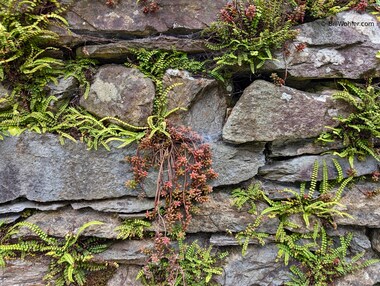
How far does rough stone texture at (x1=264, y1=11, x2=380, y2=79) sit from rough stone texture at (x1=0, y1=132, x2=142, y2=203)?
3.18 m

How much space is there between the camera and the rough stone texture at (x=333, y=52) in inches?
199

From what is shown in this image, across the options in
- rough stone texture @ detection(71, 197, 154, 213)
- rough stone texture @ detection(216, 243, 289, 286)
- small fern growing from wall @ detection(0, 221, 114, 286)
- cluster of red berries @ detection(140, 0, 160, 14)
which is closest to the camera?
small fern growing from wall @ detection(0, 221, 114, 286)

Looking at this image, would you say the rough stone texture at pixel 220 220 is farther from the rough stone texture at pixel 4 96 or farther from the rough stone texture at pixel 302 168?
the rough stone texture at pixel 4 96

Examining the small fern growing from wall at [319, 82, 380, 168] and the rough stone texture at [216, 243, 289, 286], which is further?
the rough stone texture at [216, 243, 289, 286]

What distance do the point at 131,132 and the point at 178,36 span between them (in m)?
1.89

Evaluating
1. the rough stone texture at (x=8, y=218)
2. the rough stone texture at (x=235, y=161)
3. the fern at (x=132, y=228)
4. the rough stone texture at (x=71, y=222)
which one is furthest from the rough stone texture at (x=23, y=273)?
the rough stone texture at (x=235, y=161)

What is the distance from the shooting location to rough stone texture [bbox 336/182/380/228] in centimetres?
516

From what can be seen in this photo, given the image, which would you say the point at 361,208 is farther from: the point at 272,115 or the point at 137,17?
the point at 137,17

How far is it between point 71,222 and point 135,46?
123 inches

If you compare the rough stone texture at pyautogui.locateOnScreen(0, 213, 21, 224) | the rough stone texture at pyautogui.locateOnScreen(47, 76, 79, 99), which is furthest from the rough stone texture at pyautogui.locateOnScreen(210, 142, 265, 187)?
the rough stone texture at pyautogui.locateOnScreen(0, 213, 21, 224)

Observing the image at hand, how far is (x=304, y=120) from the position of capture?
5.03m

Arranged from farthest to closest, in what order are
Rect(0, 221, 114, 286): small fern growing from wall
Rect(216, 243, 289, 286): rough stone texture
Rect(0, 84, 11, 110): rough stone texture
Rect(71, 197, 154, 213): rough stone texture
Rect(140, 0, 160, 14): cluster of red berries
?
Rect(216, 243, 289, 286): rough stone texture → Rect(140, 0, 160, 14): cluster of red berries → Rect(71, 197, 154, 213): rough stone texture → Rect(0, 84, 11, 110): rough stone texture → Rect(0, 221, 114, 286): small fern growing from wall

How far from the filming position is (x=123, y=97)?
15.9ft

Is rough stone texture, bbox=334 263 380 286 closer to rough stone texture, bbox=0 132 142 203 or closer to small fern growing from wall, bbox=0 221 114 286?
rough stone texture, bbox=0 132 142 203
